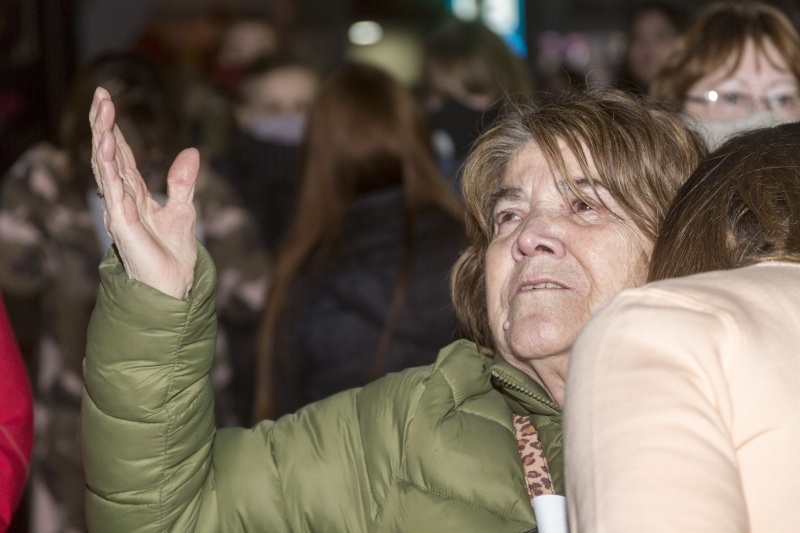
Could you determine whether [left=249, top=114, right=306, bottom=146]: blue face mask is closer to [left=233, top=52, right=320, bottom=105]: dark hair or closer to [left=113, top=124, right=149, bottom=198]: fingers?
[left=233, top=52, right=320, bottom=105]: dark hair

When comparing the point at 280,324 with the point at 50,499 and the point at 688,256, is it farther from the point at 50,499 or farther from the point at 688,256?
the point at 688,256

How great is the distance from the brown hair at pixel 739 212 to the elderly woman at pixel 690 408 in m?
0.15

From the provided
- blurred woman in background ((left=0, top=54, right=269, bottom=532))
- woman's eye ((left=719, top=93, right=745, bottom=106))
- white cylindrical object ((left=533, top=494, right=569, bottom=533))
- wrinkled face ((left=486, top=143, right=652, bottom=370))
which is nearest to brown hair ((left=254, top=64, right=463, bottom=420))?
blurred woman in background ((left=0, top=54, right=269, bottom=532))

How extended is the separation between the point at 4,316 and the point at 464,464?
93 cm

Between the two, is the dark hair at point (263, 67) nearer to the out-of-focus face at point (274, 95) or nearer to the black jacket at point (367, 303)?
the out-of-focus face at point (274, 95)

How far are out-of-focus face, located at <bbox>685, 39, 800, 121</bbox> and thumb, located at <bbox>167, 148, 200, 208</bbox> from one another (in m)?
1.81

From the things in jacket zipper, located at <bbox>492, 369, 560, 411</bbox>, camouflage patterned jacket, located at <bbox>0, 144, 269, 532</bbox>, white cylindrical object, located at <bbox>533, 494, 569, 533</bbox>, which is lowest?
camouflage patterned jacket, located at <bbox>0, 144, 269, 532</bbox>

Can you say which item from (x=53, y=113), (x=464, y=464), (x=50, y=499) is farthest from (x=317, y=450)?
(x=53, y=113)

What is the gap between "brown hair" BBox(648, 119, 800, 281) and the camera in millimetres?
1449

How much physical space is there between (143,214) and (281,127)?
3.02 metres

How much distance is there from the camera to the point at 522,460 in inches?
80.6

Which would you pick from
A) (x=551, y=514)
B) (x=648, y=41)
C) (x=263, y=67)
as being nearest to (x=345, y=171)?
(x=263, y=67)

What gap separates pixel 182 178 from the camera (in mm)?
1979

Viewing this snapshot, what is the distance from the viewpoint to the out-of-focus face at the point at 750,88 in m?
3.23
